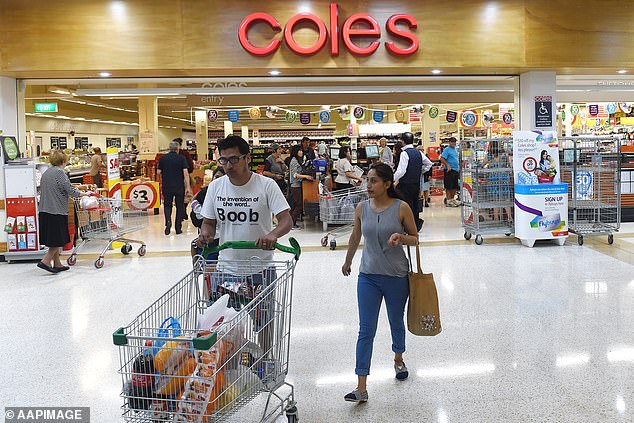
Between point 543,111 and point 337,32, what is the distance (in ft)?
11.1

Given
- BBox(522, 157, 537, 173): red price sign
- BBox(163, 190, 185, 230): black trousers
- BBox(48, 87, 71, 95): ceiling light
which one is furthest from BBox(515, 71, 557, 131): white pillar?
BBox(48, 87, 71, 95): ceiling light

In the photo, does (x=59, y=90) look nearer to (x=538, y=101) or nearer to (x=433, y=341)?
(x=538, y=101)

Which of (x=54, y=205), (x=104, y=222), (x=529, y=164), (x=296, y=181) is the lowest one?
(x=104, y=222)

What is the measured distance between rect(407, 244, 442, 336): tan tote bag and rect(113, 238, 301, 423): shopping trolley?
88 cm

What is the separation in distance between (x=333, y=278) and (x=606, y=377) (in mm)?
3754

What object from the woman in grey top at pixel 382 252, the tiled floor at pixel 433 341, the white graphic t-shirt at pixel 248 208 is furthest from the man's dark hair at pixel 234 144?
the tiled floor at pixel 433 341

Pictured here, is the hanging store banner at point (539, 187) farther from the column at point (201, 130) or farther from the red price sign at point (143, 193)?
the column at point (201, 130)

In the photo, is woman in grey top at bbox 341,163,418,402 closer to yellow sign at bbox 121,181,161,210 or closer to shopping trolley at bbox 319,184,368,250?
shopping trolley at bbox 319,184,368,250

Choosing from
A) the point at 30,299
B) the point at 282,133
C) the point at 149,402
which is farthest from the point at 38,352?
the point at 282,133

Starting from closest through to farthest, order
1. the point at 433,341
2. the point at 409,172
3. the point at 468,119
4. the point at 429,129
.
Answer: the point at 433,341 < the point at 409,172 < the point at 468,119 < the point at 429,129

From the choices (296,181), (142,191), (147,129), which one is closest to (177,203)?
(296,181)

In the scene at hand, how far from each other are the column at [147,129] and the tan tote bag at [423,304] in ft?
48.8

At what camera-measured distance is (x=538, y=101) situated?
32.3 feet

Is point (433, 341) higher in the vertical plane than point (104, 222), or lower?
lower
